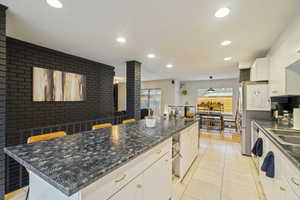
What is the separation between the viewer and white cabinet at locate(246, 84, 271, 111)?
281cm

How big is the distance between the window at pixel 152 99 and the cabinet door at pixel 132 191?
633cm

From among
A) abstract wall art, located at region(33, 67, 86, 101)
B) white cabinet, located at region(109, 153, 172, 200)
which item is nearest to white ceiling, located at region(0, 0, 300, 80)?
abstract wall art, located at region(33, 67, 86, 101)

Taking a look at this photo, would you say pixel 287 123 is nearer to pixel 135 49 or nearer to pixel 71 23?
pixel 135 49

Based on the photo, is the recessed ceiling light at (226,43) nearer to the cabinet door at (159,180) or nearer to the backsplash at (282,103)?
the backsplash at (282,103)

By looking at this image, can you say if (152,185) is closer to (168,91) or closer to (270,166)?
(270,166)

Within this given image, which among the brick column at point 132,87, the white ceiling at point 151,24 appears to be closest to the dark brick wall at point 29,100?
the white ceiling at point 151,24

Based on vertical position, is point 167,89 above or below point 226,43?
below

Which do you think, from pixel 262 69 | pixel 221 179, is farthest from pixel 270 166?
pixel 262 69

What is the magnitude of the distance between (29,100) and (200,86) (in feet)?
23.2

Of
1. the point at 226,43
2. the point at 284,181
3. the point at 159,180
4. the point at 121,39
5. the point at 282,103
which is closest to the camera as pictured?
the point at 284,181

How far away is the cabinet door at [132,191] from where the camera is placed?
0.88 metres

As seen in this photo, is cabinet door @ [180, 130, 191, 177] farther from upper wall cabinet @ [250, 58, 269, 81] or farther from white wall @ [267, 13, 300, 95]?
upper wall cabinet @ [250, 58, 269, 81]

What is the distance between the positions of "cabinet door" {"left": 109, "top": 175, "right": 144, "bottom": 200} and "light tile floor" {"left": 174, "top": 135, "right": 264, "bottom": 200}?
3.38ft

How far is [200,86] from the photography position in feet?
23.8
